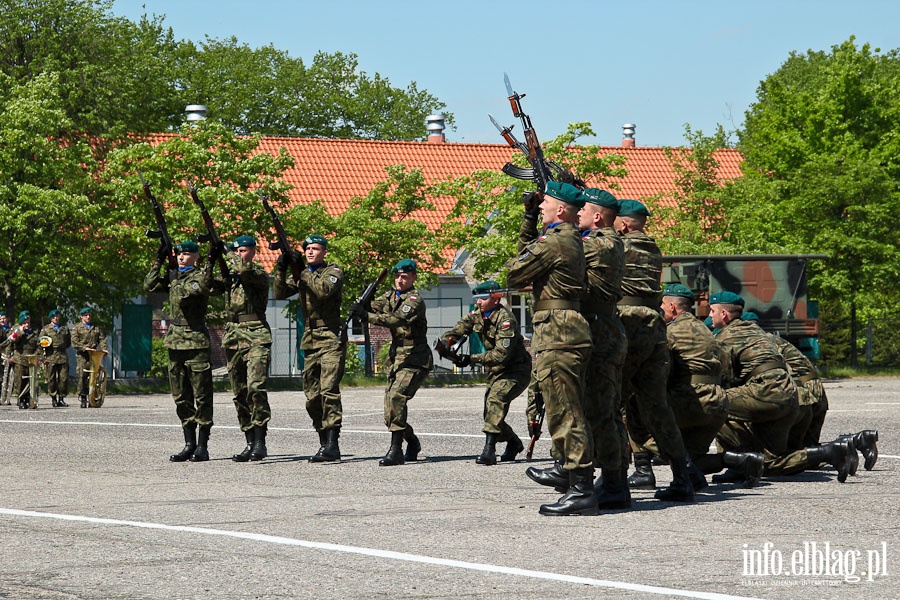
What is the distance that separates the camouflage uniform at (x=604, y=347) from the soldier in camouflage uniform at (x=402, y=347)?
434 cm

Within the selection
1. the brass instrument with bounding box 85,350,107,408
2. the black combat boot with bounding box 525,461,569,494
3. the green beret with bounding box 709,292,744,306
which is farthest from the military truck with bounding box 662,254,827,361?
the black combat boot with bounding box 525,461,569,494

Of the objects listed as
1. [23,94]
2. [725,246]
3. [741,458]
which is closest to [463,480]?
[741,458]

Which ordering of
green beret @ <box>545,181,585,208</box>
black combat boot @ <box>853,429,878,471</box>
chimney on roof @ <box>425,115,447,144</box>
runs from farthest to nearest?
chimney on roof @ <box>425,115,447,144</box> → black combat boot @ <box>853,429,878,471</box> → green beret @ <box>545,181,585,208</box>

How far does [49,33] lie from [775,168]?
71.4 ft

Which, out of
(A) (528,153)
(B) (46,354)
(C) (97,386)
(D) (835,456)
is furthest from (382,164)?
(D) (835,456)

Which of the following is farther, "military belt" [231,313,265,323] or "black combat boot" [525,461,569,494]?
"military belt" [231,313,265,323]

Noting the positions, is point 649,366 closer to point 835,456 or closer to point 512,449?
point 835,456

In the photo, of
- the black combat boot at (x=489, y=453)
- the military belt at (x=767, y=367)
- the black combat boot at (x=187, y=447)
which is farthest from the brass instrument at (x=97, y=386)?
the military belt at (x=767, y=367)

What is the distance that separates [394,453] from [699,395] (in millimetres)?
3741

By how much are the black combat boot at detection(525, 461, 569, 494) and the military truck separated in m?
22.3

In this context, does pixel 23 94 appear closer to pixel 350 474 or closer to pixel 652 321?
pixel 350 474

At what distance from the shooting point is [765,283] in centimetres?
3472

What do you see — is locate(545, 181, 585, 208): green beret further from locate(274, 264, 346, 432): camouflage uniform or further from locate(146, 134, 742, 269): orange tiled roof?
locate(146, 134, 742, 269): orange tiled roof

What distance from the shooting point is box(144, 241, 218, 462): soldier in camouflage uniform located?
566 inches
